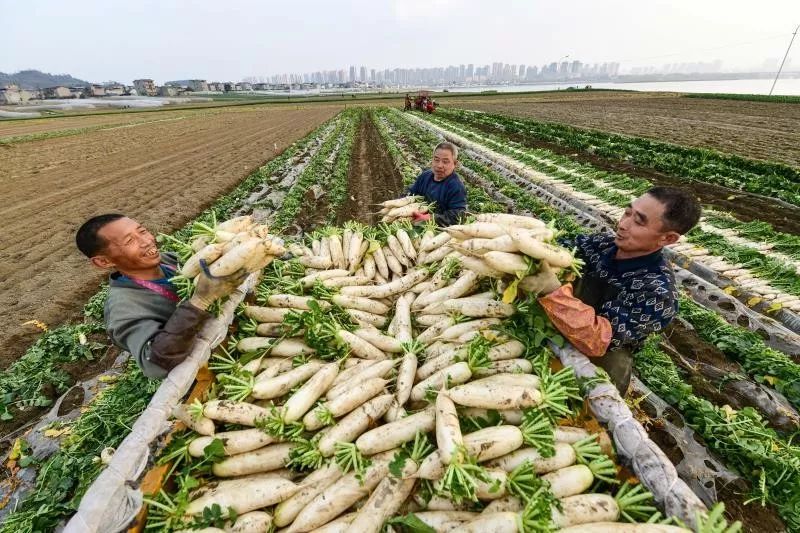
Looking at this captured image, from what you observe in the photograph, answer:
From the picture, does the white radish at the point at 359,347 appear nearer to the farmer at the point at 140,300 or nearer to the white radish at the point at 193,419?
the farmer at the point at 140,300

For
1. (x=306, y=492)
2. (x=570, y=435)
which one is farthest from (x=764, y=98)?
(x=306, y=492)

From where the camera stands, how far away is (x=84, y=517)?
6.28 feet

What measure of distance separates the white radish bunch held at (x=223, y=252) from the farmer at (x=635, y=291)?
2.18m

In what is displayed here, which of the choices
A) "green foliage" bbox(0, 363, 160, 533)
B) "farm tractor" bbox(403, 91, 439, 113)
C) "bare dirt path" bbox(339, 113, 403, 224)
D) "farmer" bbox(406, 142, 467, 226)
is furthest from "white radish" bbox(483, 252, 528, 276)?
"farm tractor" bbox(403, 91, 439, 113)

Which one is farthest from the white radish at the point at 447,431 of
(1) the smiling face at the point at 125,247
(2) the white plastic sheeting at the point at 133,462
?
(1) the smiling face at the point at 125,247

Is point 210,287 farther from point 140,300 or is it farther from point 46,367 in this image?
point 46,367

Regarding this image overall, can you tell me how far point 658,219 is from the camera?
9.05 feet

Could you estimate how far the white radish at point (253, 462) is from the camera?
7.92 feet

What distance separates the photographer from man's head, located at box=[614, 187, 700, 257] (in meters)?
2.69

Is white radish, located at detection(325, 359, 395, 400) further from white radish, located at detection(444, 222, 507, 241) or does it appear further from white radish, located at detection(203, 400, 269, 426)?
white radish, located at detection(444, 222, 507, 241)

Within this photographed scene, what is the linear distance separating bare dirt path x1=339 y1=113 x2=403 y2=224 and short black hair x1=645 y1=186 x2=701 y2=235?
4.72m

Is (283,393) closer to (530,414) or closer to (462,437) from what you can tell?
(462,437)

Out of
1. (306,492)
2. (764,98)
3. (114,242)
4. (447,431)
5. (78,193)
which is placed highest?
(114,242)

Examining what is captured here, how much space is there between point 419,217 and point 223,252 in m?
3.21
